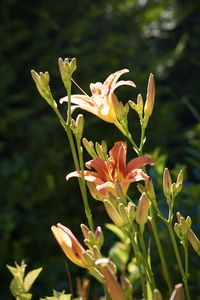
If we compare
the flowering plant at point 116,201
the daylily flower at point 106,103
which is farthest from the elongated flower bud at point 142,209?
the daylily flower at point 106,103

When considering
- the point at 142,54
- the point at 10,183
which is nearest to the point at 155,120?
the point at 142,54

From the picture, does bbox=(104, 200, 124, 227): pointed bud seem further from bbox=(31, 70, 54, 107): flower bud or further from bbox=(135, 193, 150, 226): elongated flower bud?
bbox=(31, 70, 54, 107): flower bud

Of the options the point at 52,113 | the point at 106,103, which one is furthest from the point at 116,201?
the point at 52,113

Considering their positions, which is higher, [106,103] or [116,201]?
[106,103]

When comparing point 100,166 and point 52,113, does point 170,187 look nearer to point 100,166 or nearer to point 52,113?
point 100,166

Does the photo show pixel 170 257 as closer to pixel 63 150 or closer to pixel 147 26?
pixel 63 150

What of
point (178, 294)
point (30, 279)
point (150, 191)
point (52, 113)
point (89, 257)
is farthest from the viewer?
point (52, 113)
